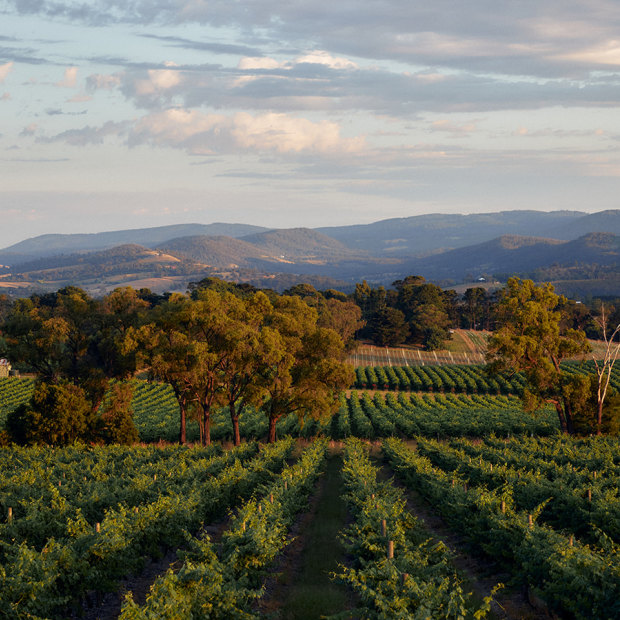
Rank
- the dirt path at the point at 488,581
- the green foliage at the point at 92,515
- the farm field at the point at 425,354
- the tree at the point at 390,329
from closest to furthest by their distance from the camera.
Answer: the green foliage at the point at 92,515 < the dirt path at the point at 488,581 < the farm field at the point at 425,354 < the tree at the point at 390,329

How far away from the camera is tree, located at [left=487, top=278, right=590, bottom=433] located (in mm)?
43375

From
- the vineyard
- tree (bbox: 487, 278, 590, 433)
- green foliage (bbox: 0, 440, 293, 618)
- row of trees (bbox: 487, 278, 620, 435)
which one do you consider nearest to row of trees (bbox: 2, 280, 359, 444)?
the vineyard

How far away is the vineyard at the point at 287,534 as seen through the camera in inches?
484

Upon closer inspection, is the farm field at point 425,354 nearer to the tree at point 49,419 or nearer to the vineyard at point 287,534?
the tree at point 49,419

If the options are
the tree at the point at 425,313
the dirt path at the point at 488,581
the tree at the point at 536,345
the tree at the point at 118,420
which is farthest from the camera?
the tree at the point at 425,313

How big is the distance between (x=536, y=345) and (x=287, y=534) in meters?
28.4

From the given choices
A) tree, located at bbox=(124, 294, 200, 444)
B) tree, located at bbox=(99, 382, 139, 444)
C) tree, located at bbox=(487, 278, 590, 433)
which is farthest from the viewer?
tree, located at bbox=(487, 278, 590, 433)

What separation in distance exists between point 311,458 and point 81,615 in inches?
703

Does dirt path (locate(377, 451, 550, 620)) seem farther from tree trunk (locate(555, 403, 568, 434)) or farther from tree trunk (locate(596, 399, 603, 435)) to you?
tree trunk (locate(555, 403, 568, 434))

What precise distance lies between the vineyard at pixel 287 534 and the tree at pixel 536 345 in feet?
21.8

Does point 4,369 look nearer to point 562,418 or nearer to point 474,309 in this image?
point 562,418

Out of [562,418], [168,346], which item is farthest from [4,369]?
[562,418]

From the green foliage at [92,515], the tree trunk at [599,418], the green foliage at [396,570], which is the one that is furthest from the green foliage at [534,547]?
the tree trunk at [599,418]

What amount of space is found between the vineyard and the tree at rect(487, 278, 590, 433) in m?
6.65
